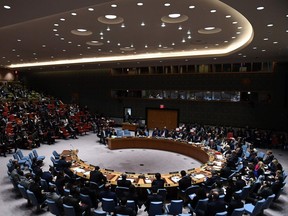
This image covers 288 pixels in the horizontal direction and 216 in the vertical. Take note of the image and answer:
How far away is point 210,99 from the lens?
22438 mm

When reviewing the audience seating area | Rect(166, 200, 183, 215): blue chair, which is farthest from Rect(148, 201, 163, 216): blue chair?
Rect(166, 200, 183, 215): blue chair

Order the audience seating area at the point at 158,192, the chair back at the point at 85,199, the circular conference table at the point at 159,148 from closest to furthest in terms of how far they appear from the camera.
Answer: the audience seating area at the point at 158,192 < the chair back at the point at 85,199 < the circular conference table at the point at 159,148

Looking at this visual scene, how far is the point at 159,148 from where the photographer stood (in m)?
17.5

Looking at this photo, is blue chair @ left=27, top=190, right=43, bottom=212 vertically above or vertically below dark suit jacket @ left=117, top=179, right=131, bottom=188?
below

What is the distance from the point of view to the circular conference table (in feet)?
30.2

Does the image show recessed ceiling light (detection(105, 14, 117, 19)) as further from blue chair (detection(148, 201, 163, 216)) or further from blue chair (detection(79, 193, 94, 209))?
blue chair (detection(148, 201, 163, 216))

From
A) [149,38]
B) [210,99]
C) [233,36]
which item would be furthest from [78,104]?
[233,36]

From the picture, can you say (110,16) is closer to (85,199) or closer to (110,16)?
A: (110,16)

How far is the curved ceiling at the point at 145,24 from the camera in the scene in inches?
278

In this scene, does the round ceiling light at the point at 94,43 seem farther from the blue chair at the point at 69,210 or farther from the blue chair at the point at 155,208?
the blue chair at the point at 155,208

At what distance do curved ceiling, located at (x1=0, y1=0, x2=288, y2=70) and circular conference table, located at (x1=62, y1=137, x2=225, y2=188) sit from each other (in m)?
5.60

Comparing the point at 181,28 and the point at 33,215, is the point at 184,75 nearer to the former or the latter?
the point at 181,28

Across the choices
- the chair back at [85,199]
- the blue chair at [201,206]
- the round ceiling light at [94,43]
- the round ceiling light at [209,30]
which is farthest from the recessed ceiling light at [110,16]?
the blue chair at [201,206]

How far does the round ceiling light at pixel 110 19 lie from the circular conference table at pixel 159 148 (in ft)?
18.5
